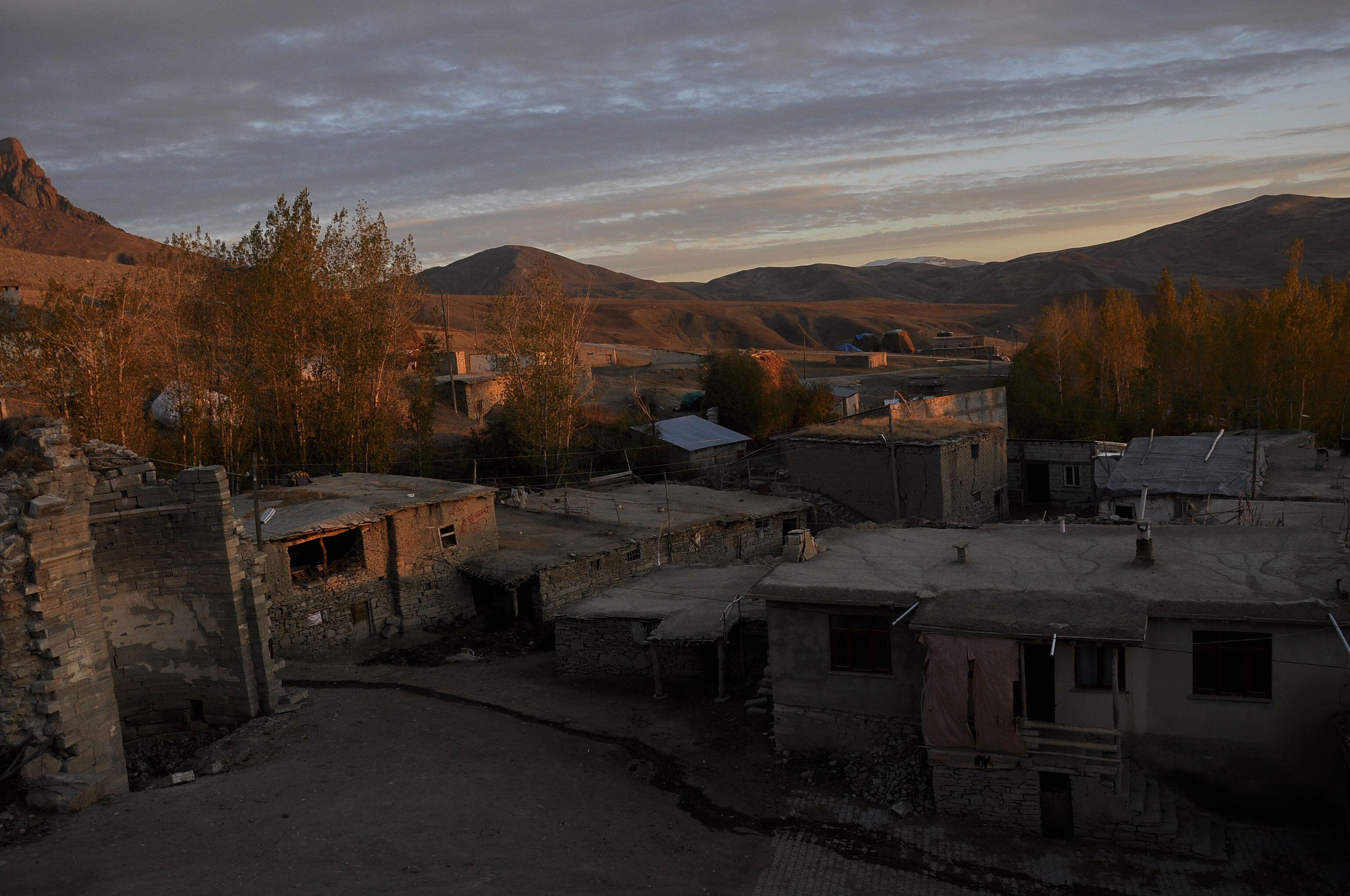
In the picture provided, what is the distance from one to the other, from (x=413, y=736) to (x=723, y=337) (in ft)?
325

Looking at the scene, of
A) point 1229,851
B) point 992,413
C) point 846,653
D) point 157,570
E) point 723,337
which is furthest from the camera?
point 723,337

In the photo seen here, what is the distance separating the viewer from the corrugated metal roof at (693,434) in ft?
123

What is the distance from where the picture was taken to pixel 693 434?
38.6 meters

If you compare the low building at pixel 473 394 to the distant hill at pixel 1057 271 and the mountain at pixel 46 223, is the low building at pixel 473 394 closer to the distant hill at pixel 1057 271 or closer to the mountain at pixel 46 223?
the distant hill at pixel 1057 271

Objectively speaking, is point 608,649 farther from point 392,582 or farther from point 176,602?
point 176,602

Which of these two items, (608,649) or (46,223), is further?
(46,223)

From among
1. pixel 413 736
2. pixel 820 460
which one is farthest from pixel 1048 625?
pixel 820 460

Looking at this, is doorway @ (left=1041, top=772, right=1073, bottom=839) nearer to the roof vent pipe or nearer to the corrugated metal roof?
the roof vent pipe

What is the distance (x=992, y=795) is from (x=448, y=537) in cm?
1435

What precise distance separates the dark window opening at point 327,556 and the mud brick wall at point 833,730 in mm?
10998

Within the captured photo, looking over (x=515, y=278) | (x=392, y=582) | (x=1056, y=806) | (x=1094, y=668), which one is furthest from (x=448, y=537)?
(x=515, y=278)

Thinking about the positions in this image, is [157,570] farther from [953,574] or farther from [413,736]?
[953,574]

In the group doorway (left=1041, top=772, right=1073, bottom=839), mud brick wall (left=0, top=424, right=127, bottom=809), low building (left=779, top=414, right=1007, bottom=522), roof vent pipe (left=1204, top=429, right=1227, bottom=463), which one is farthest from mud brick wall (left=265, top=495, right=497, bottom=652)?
roof vent pipe (left=1204, top=429, right=1227, bottom=463)

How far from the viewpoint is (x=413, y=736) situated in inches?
559
